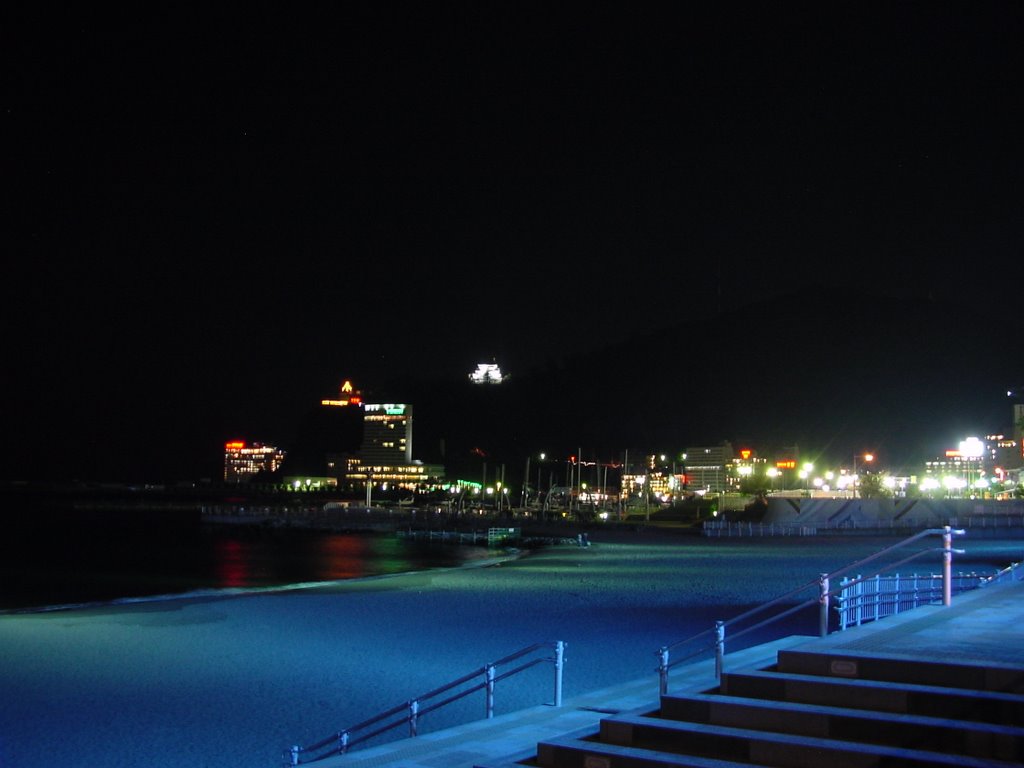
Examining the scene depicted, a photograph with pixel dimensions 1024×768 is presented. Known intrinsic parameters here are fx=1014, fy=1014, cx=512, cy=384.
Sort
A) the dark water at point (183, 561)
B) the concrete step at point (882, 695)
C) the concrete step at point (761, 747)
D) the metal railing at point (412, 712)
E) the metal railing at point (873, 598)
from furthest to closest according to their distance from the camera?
the dark water at point (183, 561) < the metal railing at point (873, 598) < the metal railing at point (412, 712) < the concrete step at point (882, 695) < the concrete step at point (761, 747)

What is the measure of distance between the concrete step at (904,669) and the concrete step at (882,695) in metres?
0.09

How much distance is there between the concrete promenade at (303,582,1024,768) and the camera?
Answer: 799 cm

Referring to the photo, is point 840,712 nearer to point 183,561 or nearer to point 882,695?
point 882,695

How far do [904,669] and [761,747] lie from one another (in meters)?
1.41

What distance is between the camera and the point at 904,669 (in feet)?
24.5

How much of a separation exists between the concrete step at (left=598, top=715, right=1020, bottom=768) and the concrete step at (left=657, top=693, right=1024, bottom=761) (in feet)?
0.28

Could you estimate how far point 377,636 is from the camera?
21797 millimetres

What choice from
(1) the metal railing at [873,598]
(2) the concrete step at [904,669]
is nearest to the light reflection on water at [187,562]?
(1) the metal railing at [873,598]

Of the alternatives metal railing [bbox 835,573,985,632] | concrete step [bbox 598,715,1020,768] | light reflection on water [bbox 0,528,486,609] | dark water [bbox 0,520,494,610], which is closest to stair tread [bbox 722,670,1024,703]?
concrete step [bbox 598,715,1020,768]

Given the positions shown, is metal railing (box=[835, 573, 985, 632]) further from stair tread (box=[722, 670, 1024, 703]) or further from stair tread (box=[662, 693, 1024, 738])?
stair tread (box=[662, 693, 1024, 738])

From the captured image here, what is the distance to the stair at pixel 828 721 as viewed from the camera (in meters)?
6.48

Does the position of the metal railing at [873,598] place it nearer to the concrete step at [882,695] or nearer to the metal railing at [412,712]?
the metal railing at [412,712]

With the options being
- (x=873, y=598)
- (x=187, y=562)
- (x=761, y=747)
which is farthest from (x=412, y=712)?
(x=187, y=562)

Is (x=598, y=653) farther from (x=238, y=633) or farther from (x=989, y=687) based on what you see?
(x=989, y=687)
